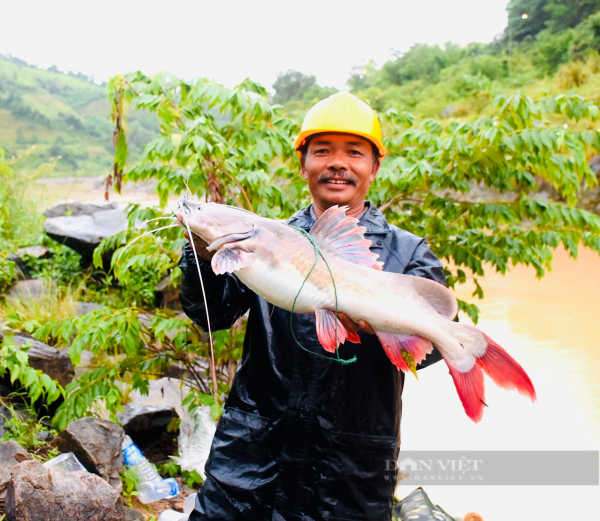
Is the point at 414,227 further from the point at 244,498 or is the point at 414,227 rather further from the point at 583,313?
the point at 583,313

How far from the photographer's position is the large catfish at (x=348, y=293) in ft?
5.63

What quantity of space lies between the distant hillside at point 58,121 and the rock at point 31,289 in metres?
23.2

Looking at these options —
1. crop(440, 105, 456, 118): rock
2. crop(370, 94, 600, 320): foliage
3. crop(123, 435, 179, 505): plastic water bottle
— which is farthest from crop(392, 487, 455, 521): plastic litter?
crop(440, 105, 456, 118): rock

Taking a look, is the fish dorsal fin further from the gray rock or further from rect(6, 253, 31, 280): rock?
rect(6, 253, 31, 280): rock

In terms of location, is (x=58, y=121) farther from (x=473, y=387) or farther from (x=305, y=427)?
(x=473, y=387)

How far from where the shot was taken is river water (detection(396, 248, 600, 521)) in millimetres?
4141

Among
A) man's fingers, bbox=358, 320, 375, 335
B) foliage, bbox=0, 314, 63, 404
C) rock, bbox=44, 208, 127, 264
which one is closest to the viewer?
man's fingers, bbox=358, 320, 375, 335

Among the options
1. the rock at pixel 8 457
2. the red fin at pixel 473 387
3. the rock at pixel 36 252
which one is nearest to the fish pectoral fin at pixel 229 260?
the red fin at pixel 473 387

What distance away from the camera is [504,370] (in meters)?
1.69

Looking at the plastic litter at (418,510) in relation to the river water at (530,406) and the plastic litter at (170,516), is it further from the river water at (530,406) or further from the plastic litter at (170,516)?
the plastic litter at (170,516)

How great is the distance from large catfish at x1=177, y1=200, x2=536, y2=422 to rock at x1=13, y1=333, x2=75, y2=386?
10.5ft

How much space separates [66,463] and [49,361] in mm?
1549

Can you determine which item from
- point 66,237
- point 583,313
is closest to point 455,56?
point 583,313

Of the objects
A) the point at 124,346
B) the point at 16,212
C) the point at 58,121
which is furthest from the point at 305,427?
the point at 58,121
